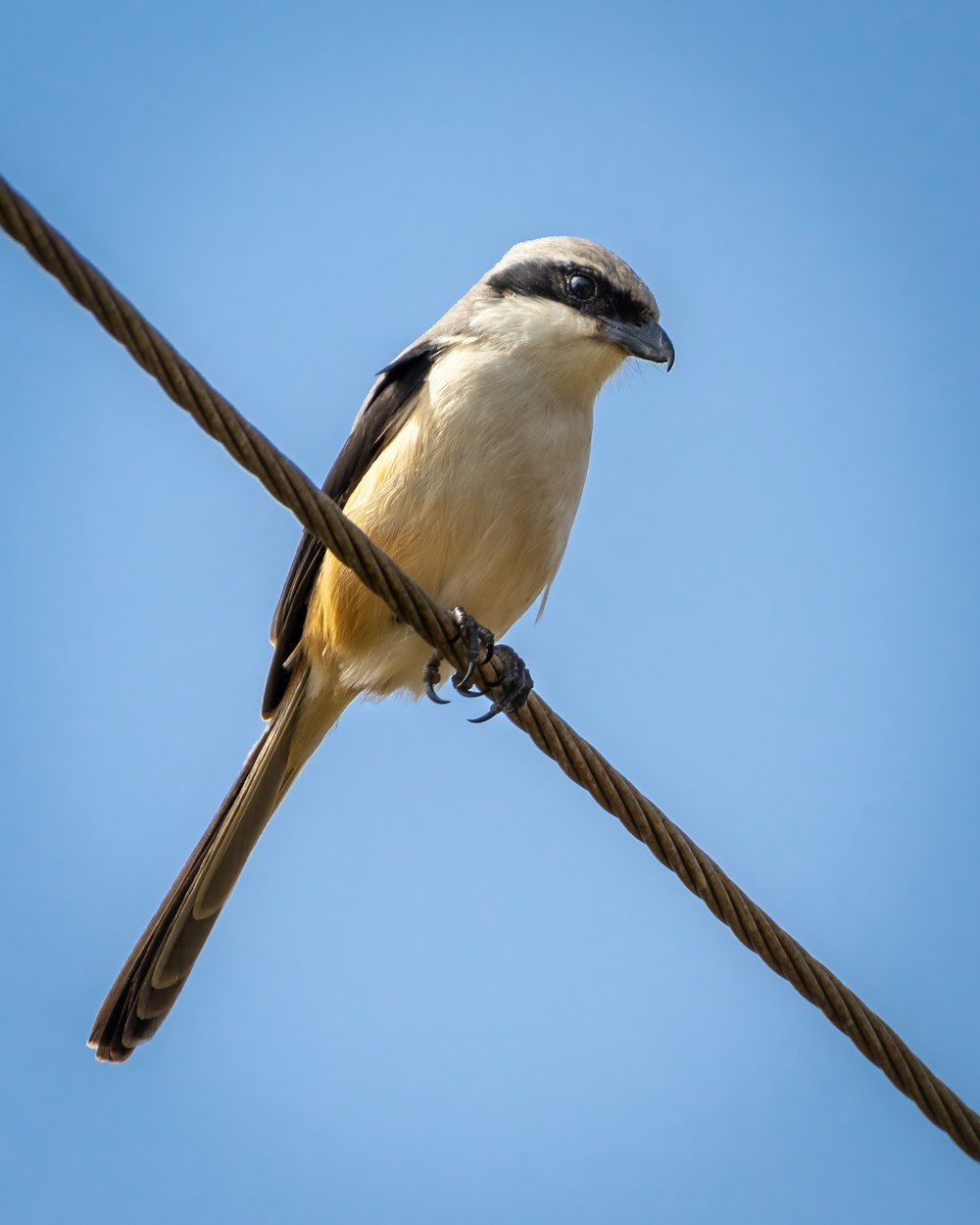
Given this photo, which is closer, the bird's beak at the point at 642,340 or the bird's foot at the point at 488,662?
the bird's foot at the point at 488,662

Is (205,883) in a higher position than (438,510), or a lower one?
lower

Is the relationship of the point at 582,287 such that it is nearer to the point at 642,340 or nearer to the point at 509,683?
the point at 642,340

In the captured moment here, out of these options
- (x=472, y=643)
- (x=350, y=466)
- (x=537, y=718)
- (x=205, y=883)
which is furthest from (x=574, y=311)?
(x=205, y=883)

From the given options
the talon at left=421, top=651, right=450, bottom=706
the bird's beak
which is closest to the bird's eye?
the bird's beak

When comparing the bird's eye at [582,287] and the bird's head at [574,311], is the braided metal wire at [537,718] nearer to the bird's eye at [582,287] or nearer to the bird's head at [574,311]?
the bird's head at [574,311]

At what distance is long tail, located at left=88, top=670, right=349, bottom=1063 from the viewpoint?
14.6 ft

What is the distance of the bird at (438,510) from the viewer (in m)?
4.30

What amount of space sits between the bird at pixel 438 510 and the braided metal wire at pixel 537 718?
0.65m

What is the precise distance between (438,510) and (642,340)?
1.10 metres

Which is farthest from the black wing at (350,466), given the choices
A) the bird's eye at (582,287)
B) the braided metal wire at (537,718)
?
the braided metal wire at (537,718)

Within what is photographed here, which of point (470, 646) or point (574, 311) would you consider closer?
point (470, 646)

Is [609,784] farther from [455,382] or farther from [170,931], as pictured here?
[170,931]

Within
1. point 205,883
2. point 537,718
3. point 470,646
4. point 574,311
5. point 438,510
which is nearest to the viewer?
point 537,718

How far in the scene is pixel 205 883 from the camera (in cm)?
464
